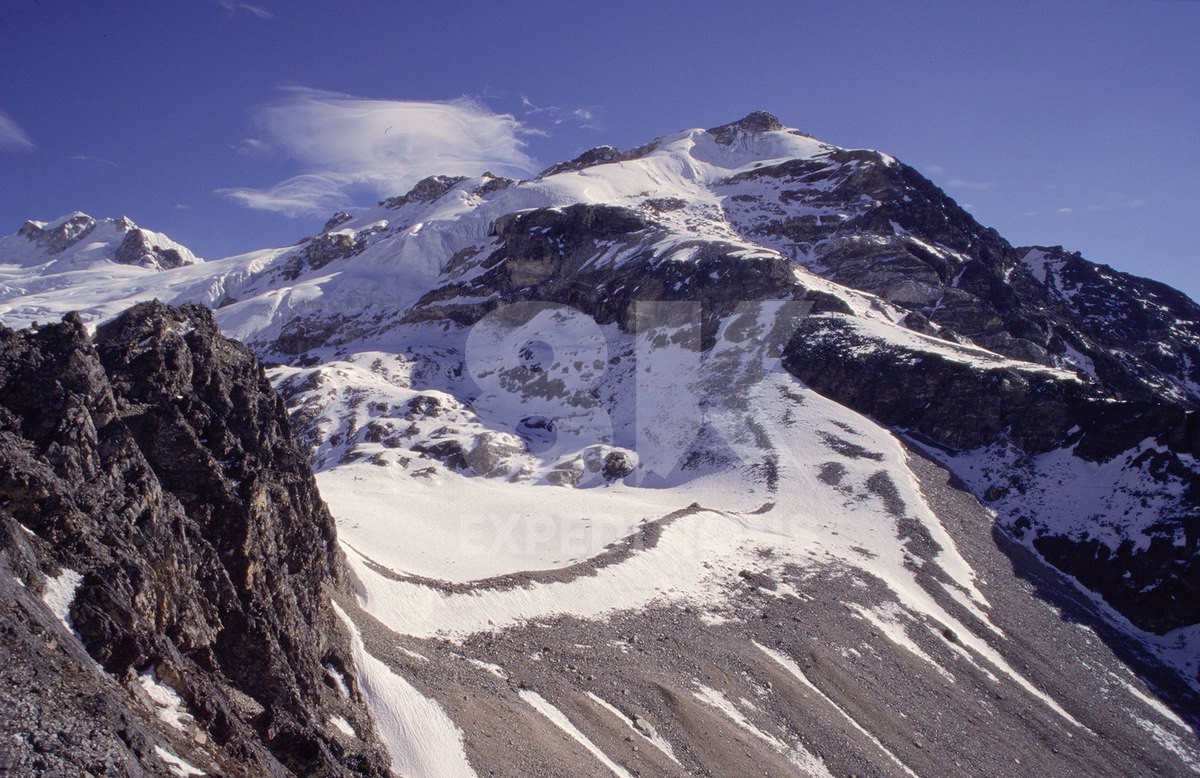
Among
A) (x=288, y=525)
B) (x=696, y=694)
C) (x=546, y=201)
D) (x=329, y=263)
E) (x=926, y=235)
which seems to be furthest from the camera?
(x=329, y=263)

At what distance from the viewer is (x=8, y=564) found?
9.54 m

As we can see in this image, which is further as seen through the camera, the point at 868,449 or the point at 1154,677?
the point at 868,449

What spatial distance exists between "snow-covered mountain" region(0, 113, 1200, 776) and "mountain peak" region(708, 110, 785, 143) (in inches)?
2255

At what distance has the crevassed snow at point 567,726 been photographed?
60.0 feet

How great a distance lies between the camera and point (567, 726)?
19.7m

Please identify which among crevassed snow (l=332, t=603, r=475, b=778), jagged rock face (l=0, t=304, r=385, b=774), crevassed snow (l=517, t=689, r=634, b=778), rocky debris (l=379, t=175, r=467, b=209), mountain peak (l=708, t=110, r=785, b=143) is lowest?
crevassed snow (l=332, t=603, r=475, b=778)

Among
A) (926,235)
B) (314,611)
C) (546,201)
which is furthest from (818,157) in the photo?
(314,611)

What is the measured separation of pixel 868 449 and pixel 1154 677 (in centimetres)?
2241

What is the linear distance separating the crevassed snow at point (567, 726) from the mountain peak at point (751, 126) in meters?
171

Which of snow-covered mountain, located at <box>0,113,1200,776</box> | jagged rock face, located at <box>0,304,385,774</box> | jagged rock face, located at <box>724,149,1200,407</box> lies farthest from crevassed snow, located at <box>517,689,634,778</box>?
jagged rock face, located at <box>724,149,1200,407</box>

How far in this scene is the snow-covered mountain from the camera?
75.8 feet

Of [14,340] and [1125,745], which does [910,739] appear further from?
[14,340]

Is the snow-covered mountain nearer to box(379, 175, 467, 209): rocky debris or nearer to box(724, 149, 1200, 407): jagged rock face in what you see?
box(724, 149, 1200, 407): jagged rock face

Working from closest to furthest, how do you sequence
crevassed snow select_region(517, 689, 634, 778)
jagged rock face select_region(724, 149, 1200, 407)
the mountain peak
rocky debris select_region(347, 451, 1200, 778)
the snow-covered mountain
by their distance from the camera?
crevassed snow select_region(517, 689, 634, 778) < rocky debris select_region(347, 451, 1200, 778) < the snow-covered mountain < jagged rock face select_region(724, 149, 1200, 407) < the mountain peak
